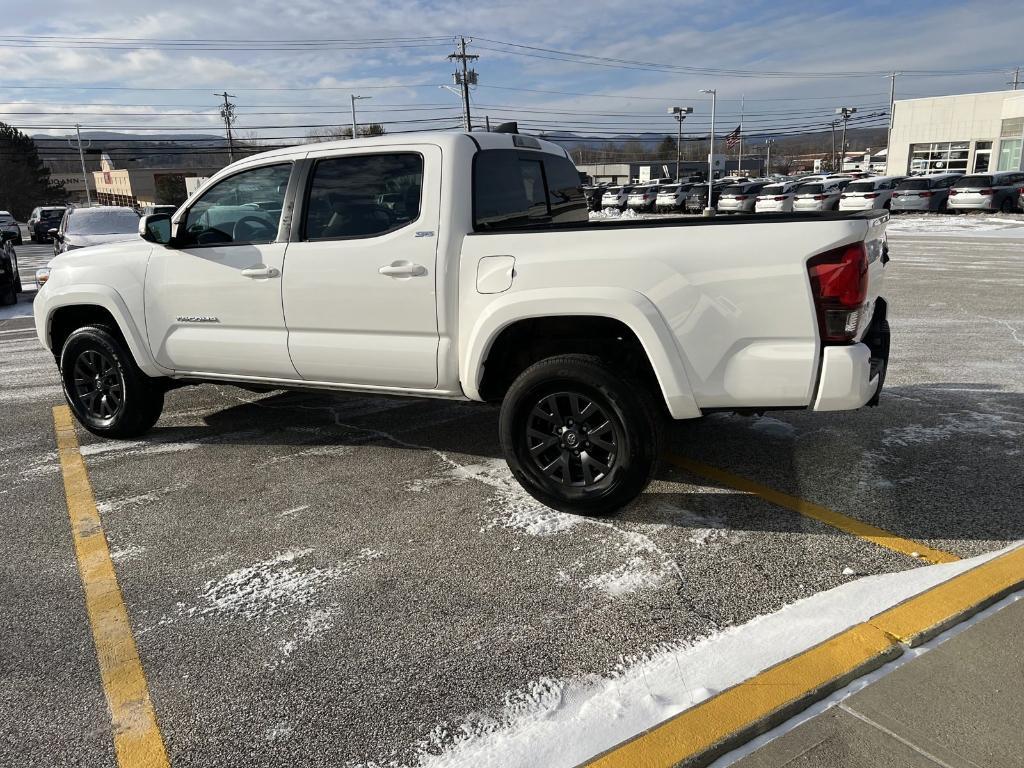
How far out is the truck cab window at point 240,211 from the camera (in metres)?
4.59

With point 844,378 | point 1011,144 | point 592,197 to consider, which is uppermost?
point 1011,144

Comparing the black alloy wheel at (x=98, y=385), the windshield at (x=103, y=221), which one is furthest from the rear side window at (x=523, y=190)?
the windshield at (x=103, y=221)

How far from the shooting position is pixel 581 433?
12.5ft

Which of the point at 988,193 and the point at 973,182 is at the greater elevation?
the point at 973,182

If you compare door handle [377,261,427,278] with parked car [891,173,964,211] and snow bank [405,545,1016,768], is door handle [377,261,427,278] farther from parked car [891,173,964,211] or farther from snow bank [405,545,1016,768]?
parked car [891,173,964,211]

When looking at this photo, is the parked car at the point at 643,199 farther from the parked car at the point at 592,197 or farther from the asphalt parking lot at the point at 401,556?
the asphalt parking lot at the point at 401,556

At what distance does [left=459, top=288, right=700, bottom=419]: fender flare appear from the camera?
3.48m

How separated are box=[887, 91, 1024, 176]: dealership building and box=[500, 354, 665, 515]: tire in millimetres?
52212

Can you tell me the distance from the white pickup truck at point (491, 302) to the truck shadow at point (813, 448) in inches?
21.3

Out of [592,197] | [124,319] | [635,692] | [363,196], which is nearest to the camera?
[635,692]

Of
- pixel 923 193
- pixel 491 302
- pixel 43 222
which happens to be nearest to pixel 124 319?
pixel 491 302

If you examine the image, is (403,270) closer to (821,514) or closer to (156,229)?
(156,229)

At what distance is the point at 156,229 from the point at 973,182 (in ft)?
104

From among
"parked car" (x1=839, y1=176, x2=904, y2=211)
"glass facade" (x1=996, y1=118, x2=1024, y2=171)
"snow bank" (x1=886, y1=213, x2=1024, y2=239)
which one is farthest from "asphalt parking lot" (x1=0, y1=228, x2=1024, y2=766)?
"glass facade" (x1=996, y1=118, x2=1024, y2=171)
